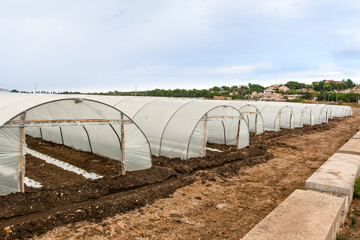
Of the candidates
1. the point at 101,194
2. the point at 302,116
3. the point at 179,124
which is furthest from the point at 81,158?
the point at 302,116

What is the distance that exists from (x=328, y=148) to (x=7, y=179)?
612 inches

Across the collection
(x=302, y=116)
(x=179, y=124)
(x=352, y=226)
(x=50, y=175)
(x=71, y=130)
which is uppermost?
(x=179, y=124)

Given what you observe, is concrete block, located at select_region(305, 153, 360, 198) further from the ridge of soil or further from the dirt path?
the ridge of soil

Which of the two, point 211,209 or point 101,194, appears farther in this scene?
point 101,194

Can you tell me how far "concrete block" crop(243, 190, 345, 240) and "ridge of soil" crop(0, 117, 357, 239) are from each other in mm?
2193

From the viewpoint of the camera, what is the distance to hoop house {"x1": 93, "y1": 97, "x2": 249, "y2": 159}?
10.7 meters

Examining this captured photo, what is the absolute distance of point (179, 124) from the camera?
11039mm

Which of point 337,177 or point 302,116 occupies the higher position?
point 302,116

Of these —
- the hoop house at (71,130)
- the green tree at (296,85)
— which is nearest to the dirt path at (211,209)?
the hoop house at (71,130)

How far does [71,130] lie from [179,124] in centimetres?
492

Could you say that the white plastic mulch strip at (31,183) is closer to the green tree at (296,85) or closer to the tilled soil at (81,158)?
the tilled soil at (81,158)

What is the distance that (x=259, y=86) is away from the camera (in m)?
154

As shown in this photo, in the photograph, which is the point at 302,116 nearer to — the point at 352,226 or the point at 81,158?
the point at 352,226

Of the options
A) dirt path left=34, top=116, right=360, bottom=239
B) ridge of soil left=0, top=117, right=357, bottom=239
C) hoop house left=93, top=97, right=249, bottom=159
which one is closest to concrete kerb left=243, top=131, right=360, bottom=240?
dirt path left=34, top=116, right=360, bottom=239
